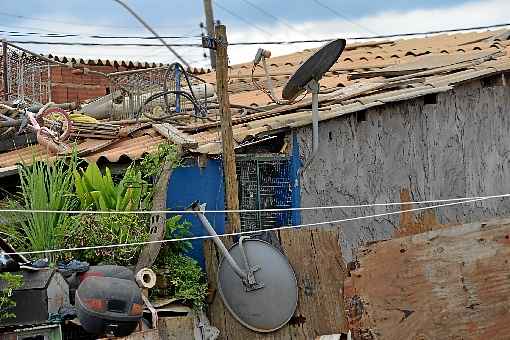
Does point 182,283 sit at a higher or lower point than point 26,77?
lower

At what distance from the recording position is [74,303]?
8.47 m

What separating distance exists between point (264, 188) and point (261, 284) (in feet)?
4.77

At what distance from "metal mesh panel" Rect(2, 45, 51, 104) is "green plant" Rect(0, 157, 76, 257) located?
4.27 metres

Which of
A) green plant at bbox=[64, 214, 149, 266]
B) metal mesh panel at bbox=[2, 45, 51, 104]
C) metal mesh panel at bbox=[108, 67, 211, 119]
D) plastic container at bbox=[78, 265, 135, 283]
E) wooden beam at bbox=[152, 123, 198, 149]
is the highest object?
metal mesh panel at bbox=[2, 45, 51, 104]

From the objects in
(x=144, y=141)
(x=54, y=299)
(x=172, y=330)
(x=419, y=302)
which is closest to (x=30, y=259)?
(x=54, y=299)

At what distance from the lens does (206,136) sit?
10648 millimetres

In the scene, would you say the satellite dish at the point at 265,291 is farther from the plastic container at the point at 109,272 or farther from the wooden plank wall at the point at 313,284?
the plastic container at the point at 109,272

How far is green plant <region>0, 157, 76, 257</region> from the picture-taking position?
351 inches

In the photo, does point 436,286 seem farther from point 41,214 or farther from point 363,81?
point 363,81

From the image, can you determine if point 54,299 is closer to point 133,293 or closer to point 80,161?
point 133,293

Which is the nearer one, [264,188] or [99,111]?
[264,188]

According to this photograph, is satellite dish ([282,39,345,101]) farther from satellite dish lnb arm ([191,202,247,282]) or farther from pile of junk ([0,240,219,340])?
pile of junk ([0,240,219,340])

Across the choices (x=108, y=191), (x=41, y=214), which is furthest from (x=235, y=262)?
(x=41, y=214)

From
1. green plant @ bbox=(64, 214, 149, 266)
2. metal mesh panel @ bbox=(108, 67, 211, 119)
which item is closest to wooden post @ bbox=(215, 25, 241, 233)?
green plant @ bbox=(64, 214, 149, 266)
